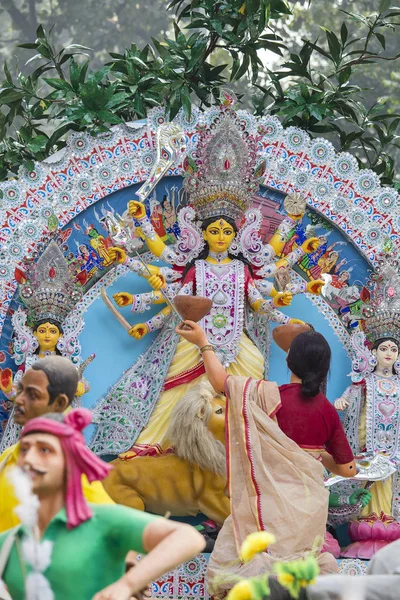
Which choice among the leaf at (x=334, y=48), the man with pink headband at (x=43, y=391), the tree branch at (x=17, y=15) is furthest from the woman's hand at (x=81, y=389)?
the tree branch at (x=17, y=15)

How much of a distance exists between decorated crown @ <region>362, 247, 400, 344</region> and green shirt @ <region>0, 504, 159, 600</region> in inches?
153

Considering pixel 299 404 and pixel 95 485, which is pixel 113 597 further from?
pixel 299 404

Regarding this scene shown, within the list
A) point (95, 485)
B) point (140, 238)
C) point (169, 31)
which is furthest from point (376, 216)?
point (169, 31)

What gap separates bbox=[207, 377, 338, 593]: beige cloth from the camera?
5.20m

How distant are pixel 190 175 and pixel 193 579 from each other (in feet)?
7.67

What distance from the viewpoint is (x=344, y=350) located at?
7.27 meters

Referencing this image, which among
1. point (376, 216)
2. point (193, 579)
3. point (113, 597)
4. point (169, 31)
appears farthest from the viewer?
point (169, 31)

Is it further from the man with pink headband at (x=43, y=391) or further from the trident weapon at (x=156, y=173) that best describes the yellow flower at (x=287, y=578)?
the trident weapon at (x=156, y=173)

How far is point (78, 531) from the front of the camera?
3297 millimetres

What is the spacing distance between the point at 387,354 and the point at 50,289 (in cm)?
200

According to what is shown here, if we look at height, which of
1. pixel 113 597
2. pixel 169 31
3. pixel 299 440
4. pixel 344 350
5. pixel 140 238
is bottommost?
pixel 113 597

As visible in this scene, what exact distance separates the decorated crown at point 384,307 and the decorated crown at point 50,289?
68.9 inches

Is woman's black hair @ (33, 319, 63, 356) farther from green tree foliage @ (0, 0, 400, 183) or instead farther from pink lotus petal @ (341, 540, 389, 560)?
pink lotus petal @ (341, 540, 389, 560)

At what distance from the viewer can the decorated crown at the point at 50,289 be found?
22.1 feet
